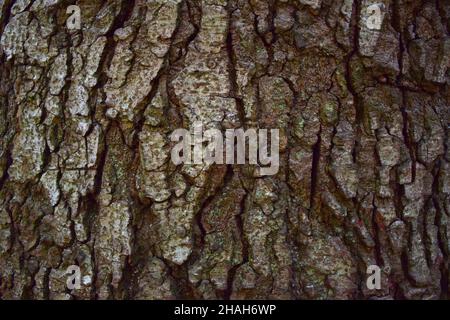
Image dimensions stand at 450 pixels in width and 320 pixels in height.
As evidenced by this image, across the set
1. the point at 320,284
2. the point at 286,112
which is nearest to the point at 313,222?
the point at 320,284

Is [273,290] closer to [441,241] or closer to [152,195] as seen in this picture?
[152,195]

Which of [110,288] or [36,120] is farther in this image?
[36,120]

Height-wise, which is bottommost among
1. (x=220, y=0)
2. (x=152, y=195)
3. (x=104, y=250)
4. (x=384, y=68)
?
(x=104, y=250)

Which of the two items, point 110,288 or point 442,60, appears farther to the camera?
point 442,60

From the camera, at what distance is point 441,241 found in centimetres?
187

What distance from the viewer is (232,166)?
1.79 meters

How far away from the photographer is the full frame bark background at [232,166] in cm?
177

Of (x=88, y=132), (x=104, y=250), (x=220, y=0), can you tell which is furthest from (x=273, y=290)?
(x=220, y=0)

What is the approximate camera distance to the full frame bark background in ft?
5.82

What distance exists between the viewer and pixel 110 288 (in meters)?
1.79

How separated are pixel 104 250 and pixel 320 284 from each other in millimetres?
670

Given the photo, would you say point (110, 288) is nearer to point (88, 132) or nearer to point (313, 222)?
point (88, 132)

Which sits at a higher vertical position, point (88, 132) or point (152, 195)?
point (88, 132)

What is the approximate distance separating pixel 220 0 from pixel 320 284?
3.05 ft
